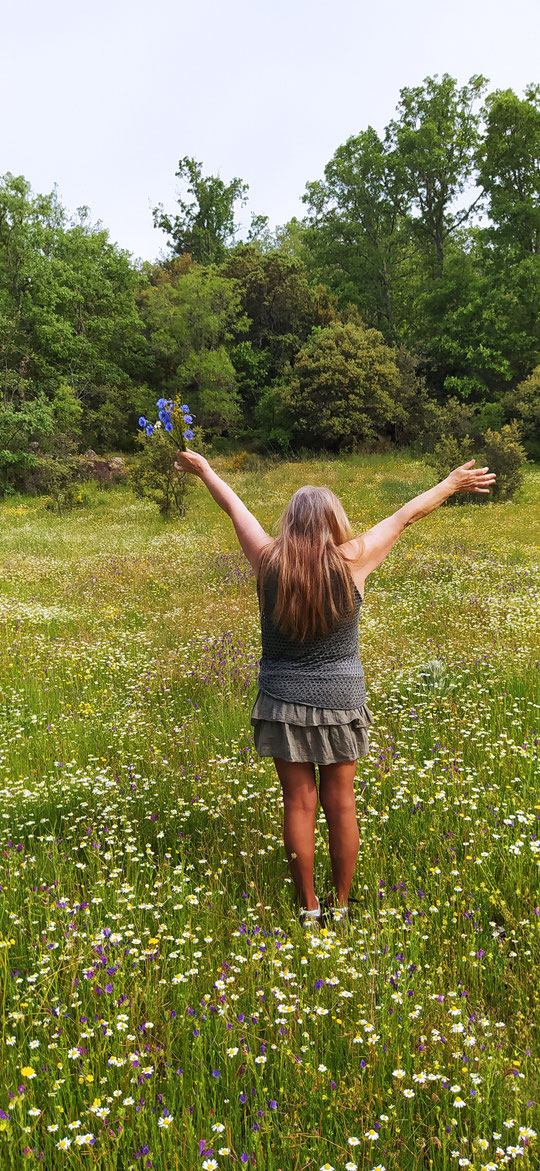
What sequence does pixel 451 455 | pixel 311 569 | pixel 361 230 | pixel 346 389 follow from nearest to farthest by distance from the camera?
pixel 311 569 < pixel 451 455 < pixel 346 389 < pixel 361 230

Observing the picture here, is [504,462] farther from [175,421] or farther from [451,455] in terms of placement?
[175,421]

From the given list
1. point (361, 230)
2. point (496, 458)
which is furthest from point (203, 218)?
point (496, 458)

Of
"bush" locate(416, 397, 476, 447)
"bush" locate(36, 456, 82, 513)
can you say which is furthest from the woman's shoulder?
"bush" locate(36, 456, 82, 513)

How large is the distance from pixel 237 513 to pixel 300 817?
4.68 feet

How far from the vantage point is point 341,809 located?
2.85m

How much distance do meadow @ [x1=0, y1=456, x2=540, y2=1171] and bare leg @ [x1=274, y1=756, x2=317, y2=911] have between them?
0.20 metres

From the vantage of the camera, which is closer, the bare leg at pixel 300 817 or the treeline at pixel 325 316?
the bare leg at pixel 300 817

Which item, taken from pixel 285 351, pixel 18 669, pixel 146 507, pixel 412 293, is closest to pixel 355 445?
pixel 285 351

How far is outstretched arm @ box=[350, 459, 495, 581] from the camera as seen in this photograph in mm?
2902

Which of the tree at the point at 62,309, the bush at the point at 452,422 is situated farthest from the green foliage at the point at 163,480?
the tree at the point at 62,309

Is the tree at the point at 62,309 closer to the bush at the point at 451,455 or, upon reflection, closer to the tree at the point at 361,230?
the tree at the point at 361,230

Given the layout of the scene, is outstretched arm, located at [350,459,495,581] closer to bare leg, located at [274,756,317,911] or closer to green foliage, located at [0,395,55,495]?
bare leg, located at [274,756,317,911]

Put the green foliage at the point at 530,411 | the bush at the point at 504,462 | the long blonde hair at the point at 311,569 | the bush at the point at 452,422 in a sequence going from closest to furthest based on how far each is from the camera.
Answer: the long blonde hair at the point at 311,569, the bush at the point at 504,462, the bush at the point at 452,422, the green foliage at the point at 530,411

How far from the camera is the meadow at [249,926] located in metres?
1.86
